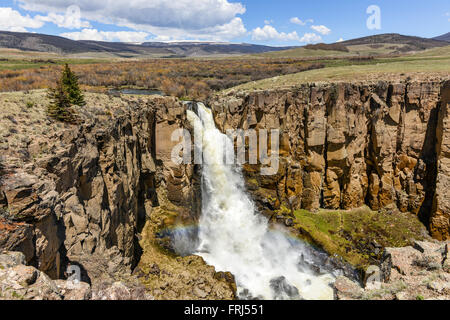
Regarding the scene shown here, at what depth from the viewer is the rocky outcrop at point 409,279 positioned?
7578 millimetres

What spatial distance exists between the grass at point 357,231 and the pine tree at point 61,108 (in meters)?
21.4

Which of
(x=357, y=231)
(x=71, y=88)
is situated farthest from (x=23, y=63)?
(x=357, y=231)

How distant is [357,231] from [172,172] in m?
19.1

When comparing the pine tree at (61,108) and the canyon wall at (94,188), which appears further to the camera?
the pine tree at (61,108)

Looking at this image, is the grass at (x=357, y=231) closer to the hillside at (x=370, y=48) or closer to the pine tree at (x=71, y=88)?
the pine tree at (x=71, y=88)

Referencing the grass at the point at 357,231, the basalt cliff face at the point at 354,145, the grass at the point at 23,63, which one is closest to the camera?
the grass at the point at 357,231

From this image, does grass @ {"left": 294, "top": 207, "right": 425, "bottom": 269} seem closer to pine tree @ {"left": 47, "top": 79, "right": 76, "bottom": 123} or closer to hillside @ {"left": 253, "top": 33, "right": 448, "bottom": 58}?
pine tree @ {"left": 47, "top": 79, "right": 76, "bottom": 123}

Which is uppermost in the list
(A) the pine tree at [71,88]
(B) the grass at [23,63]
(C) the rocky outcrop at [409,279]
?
(B) the grass at [23,63]

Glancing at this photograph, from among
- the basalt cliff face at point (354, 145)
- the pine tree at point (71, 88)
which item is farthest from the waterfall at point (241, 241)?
the pine tree at point (71, 88)

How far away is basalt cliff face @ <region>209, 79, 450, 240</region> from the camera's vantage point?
80.2 feet

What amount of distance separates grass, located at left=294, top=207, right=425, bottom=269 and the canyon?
1117mm

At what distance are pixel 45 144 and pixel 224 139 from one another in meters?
17.6

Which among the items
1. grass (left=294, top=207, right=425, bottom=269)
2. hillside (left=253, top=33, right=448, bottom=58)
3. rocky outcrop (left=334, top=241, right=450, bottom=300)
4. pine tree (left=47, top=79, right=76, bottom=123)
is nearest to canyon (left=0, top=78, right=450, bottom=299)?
pine tree (left=47, top=79, right=76, bottom=123)

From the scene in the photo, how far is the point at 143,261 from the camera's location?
62.3 ft
